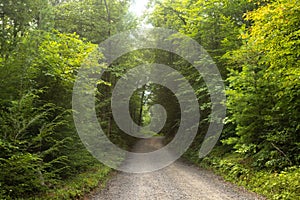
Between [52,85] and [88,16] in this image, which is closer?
[52,85]

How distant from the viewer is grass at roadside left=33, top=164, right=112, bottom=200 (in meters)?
6.61

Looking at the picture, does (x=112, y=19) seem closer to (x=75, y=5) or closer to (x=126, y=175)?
(x=75, y=5)

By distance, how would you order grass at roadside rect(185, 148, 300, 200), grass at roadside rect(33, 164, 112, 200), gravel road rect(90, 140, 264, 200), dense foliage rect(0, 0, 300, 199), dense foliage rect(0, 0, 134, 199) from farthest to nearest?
gravel road rect(90, 140, 264, 200) < grass at roadside rect(185, 148, 300, 200) < grass at roadside rect(33, 164, 112, 200) < dense foliage rect(0, 0, 300, 199) < dense foliage rect(0, 0, 134, 199)

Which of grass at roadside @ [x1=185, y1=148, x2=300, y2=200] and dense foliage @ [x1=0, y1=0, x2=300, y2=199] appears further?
grass at roadside @ [x1=185, y1=148, x2=300, y2=200]

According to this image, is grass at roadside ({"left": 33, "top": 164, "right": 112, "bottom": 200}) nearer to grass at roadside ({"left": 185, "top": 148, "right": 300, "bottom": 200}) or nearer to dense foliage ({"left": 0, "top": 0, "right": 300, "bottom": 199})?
dense foliage ({"left": 0, "top": 0, "right": 300, "bottom": 199})

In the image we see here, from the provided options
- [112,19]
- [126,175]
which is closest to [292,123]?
[126,175]

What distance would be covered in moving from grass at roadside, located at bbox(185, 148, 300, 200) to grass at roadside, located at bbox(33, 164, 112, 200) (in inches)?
207

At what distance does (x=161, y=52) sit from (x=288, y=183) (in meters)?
Result: 17.6

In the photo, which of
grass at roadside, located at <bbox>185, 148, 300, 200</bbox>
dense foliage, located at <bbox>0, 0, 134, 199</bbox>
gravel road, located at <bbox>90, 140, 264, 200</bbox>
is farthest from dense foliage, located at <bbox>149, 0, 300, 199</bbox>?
dense foliage, located at <bbox>0, 0, 134, 199</bbox>

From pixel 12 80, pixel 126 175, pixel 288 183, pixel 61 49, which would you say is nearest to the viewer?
pixel 12 80

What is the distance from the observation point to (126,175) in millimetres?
11844

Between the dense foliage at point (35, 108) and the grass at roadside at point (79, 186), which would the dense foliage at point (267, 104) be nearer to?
the grass at roadside at point (79, 186)

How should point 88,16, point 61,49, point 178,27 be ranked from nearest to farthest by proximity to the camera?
point 61,49 < point 88,16 < point 178,27

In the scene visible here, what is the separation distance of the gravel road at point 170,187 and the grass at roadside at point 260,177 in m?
0.36
